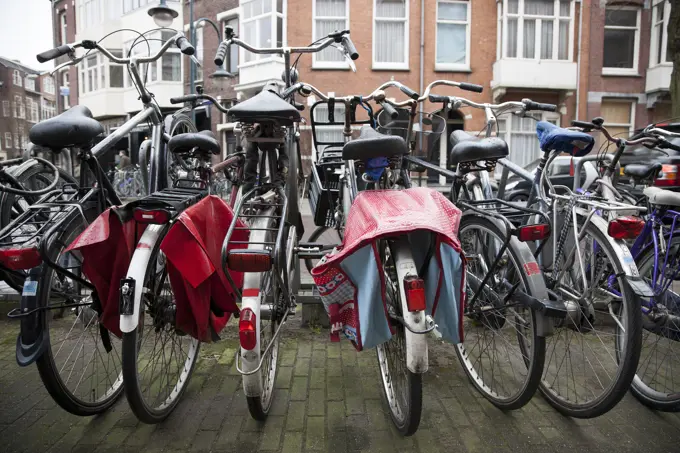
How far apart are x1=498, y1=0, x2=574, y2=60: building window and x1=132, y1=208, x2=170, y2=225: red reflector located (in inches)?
663

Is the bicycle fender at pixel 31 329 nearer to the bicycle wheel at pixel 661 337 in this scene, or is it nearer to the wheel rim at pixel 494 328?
the wheel rim at pixel 494 328

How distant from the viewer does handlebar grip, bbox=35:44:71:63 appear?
2854mm

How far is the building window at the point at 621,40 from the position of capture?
17.2 meters

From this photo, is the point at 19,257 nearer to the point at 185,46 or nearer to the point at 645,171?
the point at 185,46

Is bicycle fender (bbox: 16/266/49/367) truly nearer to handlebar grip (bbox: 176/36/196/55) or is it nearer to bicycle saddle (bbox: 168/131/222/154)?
bicycle saddle (bbox: 168/131/222/154)

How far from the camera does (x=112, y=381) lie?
103 inches

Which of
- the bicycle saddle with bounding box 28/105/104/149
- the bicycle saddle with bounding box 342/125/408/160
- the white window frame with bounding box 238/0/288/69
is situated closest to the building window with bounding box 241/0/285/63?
the white window frame with bounding box 238/0/288/69

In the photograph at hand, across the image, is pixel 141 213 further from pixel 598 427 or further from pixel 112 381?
pixel 598 427

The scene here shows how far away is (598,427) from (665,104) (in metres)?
19.0

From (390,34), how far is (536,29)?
5049 mm

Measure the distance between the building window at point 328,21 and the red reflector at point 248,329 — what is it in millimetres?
15518

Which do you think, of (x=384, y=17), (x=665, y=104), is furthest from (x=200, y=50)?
(x=665, y=104)

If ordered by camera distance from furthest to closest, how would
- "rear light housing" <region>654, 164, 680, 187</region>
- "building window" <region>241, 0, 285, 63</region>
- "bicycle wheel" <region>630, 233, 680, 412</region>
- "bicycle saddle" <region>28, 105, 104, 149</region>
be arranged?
1. "building window" <region>241, 0, 285, 63</region>
2. "rear light housing" <region>654, 164, 680, 187</region>
3. "bicycle wheel" <region>630, 233, 680, 412</region>
4. "bicycle saddle" <region>28, 105, 104, 149</region>

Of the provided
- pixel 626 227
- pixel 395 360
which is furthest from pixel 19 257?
pixel 626 227
